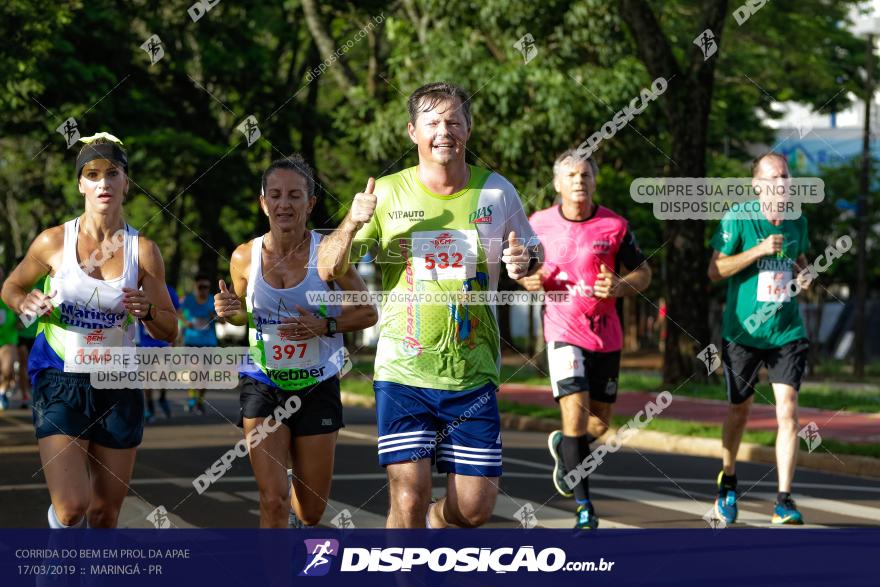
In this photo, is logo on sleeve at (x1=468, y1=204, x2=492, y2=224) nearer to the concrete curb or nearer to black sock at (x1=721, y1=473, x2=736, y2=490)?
black sock at (x1=721, y1=473, x2=736, y2=490)

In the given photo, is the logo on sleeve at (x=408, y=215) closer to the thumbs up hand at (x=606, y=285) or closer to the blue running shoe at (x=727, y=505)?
the thumbs up hand at (x=606, y=285)

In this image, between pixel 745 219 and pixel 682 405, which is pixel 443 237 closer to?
pixel 745 219

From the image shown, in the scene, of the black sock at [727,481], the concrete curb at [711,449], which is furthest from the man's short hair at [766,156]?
the concrete curb at [711,449]

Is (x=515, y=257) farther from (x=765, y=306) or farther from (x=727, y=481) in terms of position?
(x=727, y=481)

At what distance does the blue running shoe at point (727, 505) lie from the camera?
8758 millimetres

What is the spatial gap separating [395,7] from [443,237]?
2255 centimetres

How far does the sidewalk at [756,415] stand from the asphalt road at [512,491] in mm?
2092

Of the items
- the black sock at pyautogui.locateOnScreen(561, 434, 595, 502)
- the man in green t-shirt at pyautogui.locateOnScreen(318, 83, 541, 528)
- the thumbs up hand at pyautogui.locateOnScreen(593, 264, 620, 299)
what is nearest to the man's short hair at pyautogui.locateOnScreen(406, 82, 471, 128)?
the man in green t-shirt at pyautogui.locateOnScreen(318, 83, 541, 528)

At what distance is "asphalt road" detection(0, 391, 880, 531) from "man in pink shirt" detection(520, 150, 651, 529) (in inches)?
30.2

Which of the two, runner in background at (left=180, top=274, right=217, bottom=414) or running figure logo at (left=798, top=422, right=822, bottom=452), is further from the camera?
runner in background at (left=180, top=274, right=217, bottom=414)

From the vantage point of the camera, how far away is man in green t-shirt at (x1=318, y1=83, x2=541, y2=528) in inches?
223

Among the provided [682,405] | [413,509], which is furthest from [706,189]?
[682,405]

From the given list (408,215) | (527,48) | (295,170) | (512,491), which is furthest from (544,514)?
(527,48)

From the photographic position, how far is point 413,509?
5609 millimetres
